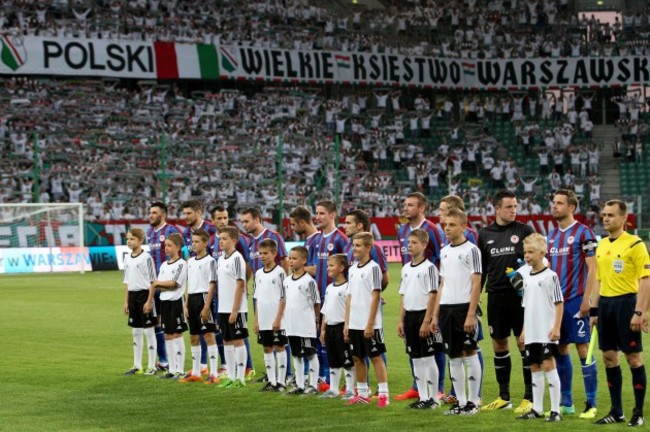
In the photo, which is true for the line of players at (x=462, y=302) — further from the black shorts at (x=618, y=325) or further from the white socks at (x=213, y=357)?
the white socks at (x=213, y=357)

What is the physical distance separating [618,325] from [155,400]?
5287 mm

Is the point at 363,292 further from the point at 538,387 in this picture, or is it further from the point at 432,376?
the point at 538,387

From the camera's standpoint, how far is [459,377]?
469 inches

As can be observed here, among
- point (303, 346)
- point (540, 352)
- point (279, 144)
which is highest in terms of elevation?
point (279, 144)

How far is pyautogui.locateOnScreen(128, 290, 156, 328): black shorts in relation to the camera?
1577 centimetres

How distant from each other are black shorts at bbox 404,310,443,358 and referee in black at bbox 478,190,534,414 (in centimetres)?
59

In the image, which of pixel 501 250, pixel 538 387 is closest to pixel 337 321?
pixel 501 250

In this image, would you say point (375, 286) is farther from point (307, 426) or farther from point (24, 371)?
point (24, 371)

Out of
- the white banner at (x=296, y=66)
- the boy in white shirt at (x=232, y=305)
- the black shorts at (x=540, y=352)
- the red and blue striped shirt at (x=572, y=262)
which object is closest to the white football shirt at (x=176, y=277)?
the boy in white shirt at (x=232, y=305)

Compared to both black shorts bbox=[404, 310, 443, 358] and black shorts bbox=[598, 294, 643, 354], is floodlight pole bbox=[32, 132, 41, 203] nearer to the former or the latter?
black shorts bbox=[404, 310, 443, 358]

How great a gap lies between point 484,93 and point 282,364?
160ft

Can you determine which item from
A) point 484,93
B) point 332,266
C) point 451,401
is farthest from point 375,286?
point 484,93

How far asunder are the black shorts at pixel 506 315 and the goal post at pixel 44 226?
1128 inches

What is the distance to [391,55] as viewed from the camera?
58.0 m
